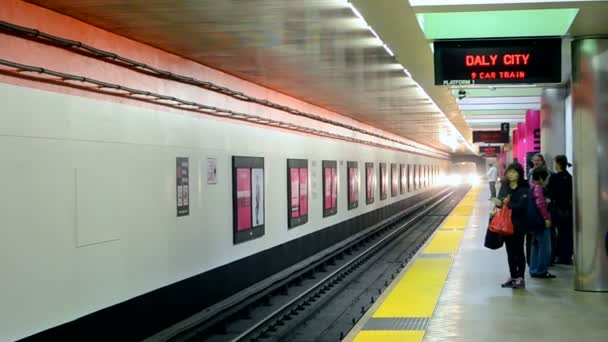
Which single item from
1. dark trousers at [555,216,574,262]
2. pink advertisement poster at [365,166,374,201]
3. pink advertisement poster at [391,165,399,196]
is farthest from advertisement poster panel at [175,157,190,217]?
pink advertisement poster at [391,165,399,196]

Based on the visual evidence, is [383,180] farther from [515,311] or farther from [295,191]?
[515,311]

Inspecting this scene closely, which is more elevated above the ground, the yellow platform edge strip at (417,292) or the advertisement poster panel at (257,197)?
the advertisement poster panel at (257,197)

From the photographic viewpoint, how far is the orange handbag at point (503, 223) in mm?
8797

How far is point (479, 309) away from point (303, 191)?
6.92m

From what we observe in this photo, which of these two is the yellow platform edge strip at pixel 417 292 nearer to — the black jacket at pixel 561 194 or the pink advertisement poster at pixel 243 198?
the black jacket at pixel 561 194

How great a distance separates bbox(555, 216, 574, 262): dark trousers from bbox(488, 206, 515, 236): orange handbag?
6.66ft

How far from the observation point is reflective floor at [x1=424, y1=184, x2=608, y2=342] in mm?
6805

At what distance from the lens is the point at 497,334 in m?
6.80

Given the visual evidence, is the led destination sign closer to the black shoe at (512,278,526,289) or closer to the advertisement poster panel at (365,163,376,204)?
the black shoe at (512,278,526,289)

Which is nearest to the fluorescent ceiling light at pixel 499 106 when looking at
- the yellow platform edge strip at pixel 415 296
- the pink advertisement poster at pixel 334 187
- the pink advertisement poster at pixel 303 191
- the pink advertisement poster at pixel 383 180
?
the pink advertisement poster at pixel 383 180

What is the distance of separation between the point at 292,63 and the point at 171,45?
1896mm

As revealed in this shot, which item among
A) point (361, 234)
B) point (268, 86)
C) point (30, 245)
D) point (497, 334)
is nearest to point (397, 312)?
point (497, 334)

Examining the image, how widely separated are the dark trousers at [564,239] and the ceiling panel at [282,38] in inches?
112

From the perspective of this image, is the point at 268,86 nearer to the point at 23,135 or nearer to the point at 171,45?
the point at 171,45
